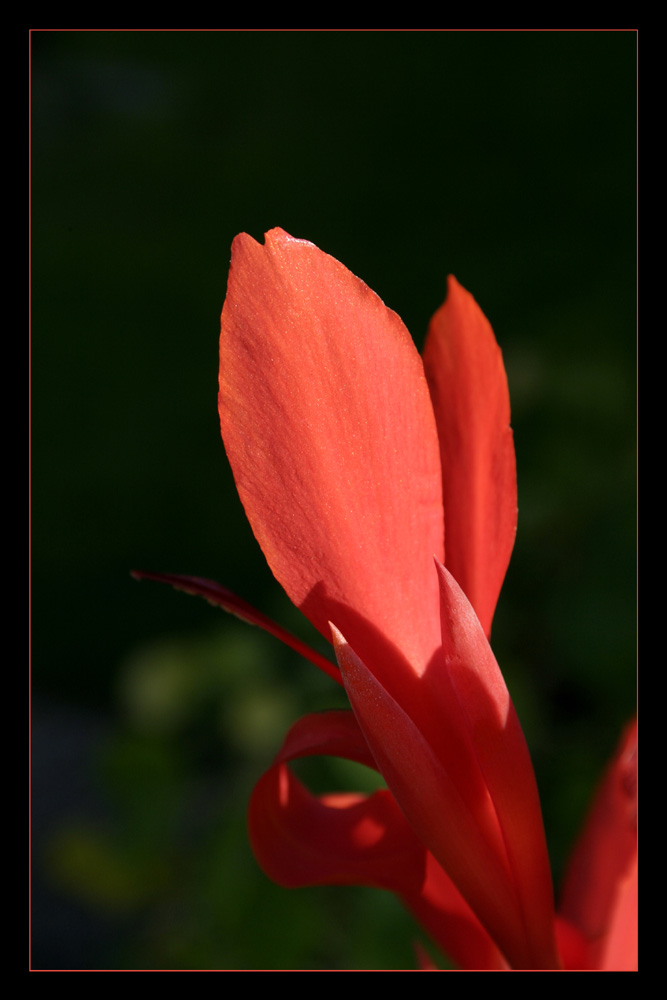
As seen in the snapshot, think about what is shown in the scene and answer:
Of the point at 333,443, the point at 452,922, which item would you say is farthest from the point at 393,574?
the point at 452,922

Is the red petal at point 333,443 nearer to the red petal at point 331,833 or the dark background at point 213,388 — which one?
the red petal at point 331,833

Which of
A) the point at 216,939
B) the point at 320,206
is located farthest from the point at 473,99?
the point at 216,939

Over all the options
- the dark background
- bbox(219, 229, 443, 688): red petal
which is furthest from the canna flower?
the dark background

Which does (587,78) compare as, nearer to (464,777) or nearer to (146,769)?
(146,769)

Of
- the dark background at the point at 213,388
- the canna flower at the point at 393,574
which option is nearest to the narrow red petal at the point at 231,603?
the canna flower at the point at 393,574

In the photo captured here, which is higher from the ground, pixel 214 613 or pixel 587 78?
pixel 587 78

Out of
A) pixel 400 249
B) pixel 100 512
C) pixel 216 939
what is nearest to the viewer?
pixel 216 939
